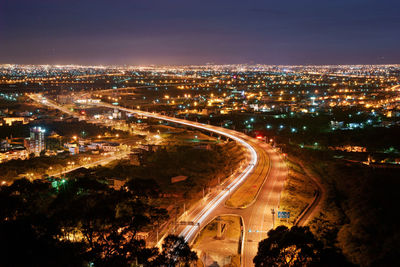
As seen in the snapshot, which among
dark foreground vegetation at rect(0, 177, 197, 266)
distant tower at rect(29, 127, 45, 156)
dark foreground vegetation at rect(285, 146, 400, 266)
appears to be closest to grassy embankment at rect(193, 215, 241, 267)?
dark foreground vegetation at rect(0, 177, 197, 266)

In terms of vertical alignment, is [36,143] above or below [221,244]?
below

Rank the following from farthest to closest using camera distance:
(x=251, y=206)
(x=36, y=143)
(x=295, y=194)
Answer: (x=36, y=143) < (x=295, y=194) < (x=251, y=206)

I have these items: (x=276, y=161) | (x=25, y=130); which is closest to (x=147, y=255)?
(x=276, y=161)

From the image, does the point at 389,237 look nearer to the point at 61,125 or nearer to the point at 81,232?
the point at 81,232

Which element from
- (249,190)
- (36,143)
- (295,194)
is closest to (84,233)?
(249,190)

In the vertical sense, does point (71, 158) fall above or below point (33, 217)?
below

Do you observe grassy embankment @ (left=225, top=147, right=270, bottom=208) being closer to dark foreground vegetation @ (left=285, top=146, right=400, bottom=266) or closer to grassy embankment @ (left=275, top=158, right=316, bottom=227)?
grassy embankment @ (left=275, top=158, right=316, bottom=227)

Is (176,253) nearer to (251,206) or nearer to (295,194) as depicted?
(251,206)

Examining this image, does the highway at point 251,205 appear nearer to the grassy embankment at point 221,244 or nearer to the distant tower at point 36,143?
the grassy embankment at point 221,244
